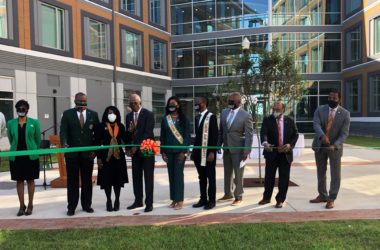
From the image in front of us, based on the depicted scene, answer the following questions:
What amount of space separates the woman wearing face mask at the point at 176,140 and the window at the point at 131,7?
24.6m

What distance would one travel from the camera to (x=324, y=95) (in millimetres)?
31938

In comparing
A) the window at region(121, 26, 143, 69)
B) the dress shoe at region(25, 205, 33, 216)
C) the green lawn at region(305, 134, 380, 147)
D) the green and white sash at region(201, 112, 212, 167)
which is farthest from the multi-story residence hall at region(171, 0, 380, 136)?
the dress shoe at region(25, 205, 33, 216)

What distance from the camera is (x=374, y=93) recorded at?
2681cm

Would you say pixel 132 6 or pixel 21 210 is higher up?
pixel 132 6

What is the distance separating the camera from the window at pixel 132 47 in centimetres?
2997

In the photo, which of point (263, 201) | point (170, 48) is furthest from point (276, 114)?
point (170, 48)

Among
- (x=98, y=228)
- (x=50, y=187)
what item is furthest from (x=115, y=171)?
(x=50, y=187)

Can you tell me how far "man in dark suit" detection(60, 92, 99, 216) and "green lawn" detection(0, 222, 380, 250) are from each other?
123 centimetres

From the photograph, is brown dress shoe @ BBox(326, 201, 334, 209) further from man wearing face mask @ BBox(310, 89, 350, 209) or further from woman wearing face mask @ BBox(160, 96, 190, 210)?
woman wearing face mask @ BBox(160, 96, 190, 210)

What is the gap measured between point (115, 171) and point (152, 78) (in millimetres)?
26963

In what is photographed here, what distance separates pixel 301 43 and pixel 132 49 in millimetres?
13526

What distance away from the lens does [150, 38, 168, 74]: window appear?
33.8 metres

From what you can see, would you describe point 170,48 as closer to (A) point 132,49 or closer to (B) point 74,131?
(A) point 132,49

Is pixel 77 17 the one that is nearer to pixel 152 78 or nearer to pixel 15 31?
pixel 15 31
